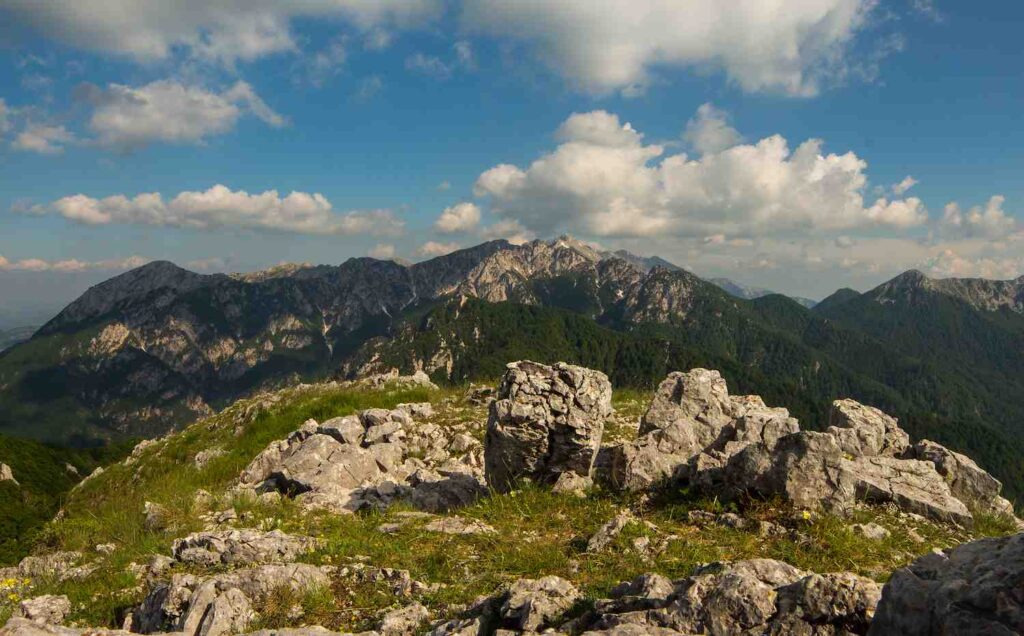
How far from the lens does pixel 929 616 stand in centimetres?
535

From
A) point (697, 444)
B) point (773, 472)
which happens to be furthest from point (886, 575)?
point (697, 444)

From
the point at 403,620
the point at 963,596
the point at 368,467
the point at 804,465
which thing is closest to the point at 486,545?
the point at 403,620

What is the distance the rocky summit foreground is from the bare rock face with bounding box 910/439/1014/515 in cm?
8

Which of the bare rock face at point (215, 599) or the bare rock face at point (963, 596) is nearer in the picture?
the bare rock face at point (963, 596)

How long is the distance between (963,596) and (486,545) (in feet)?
28.0

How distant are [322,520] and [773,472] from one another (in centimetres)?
1191

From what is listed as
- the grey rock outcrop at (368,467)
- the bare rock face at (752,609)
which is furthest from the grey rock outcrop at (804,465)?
the bare rock face at (752,609)

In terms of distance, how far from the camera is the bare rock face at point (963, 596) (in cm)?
485

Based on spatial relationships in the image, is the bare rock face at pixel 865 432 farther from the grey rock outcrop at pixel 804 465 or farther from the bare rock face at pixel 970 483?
the bare rock face at pixel 970 483

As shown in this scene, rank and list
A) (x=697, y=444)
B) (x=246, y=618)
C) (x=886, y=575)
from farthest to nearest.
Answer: (x=697, y=444) → (x=886, y=575) → (x=246, y=618)

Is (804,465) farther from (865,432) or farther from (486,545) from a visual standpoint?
(865,432)

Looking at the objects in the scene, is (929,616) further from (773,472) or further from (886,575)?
(773,472)

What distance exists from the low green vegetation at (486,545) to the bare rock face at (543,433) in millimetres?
1337

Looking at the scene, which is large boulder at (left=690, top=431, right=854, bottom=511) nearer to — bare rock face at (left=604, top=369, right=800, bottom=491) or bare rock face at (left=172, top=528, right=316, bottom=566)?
bare rock face at (left=604, top=369, right=800, bottom=491)
